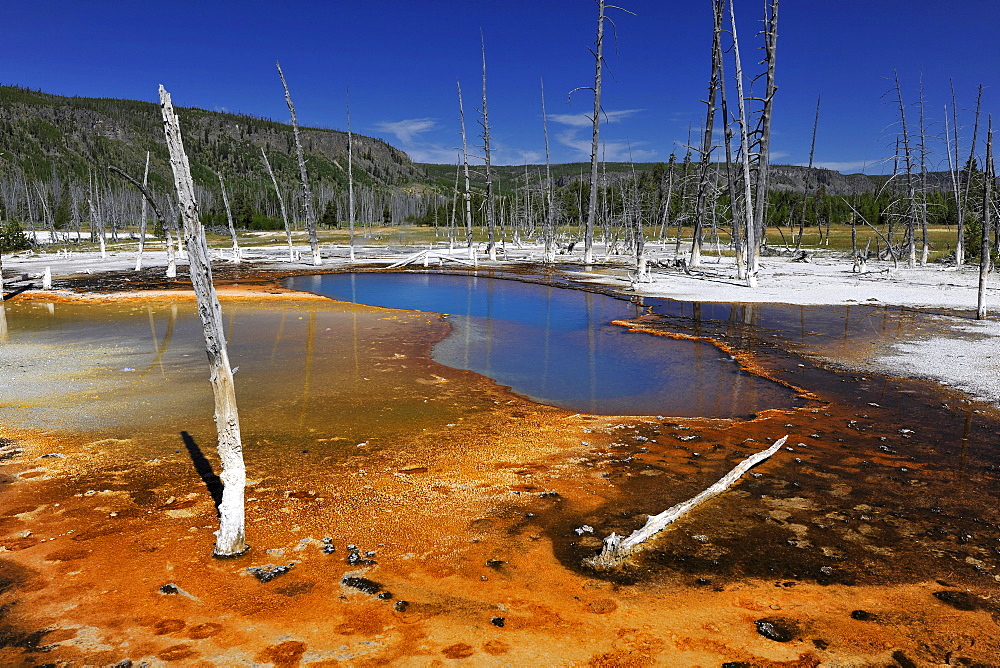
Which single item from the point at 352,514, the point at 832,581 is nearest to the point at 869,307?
the point at 832,581

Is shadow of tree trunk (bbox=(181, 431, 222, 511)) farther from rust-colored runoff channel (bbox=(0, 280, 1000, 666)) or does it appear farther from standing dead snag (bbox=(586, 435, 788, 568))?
standing dead snag (bbox=(586, 435, 788, 568))

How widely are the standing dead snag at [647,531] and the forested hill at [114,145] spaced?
435ft

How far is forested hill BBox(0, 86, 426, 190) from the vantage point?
12838cm

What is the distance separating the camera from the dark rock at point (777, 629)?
3.88 m

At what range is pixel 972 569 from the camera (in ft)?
15.5

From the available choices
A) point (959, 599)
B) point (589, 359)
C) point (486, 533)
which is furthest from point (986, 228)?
point (486, 533)

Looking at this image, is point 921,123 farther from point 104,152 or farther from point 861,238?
point 104,152

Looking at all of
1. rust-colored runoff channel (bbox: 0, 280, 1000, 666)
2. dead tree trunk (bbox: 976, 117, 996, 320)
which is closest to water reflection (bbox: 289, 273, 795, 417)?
rust-colored runoff channel (bbox: 0, 280, 1000, 666)

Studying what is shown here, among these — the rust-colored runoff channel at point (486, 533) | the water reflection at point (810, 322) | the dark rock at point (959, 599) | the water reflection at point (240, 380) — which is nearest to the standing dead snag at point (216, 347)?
the rust-colored runoff channel at point (486, 533)

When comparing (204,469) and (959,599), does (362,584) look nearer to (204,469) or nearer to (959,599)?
(204,469)

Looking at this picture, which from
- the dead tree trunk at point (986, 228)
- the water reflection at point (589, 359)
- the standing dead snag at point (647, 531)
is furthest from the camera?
the dead tree trunk at point (986, 228)

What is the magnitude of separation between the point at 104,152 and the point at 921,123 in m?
163

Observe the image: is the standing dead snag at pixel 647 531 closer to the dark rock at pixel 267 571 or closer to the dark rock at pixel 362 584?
the dark rock at pixel 362 584

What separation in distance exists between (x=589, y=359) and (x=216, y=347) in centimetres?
917
